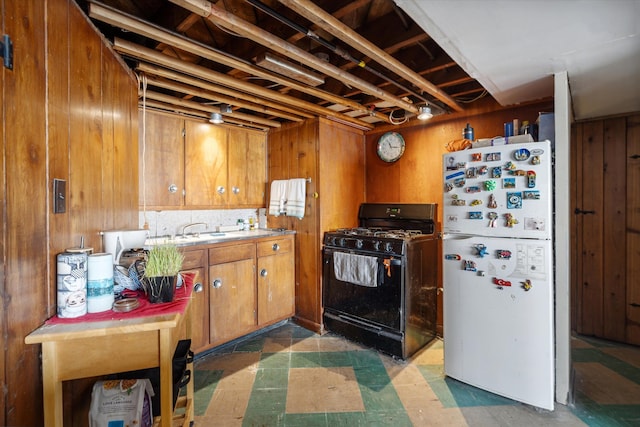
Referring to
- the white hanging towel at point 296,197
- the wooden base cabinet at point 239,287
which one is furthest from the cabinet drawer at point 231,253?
the white hanging towel at point 296,197

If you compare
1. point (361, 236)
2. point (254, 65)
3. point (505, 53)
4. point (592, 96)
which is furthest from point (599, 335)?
point (254, 65)

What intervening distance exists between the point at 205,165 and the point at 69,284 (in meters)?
2.17

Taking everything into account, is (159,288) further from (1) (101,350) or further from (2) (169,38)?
(2) (169,38)

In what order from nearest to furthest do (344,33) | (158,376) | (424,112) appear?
(158,376)
(344,33)
(424,112)

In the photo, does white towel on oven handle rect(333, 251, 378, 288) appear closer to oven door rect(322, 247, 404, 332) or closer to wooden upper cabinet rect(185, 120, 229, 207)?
oven door rect(322, 247, 404, 332)

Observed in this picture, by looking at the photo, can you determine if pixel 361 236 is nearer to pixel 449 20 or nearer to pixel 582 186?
pixel 449 20

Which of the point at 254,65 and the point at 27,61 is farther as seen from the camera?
the point at 254,65

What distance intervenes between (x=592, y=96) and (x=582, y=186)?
0.98m

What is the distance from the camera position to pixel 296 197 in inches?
127

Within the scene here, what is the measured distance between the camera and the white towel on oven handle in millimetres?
2703

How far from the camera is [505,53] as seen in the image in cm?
172

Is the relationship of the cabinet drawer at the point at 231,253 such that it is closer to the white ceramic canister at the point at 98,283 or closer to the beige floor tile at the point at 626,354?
the white ceramic canister at the point at 98,283

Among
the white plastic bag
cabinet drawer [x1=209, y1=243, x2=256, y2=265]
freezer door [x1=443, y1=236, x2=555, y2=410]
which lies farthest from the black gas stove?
the white plastic bag

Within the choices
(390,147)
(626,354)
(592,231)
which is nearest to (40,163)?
(390,147)
